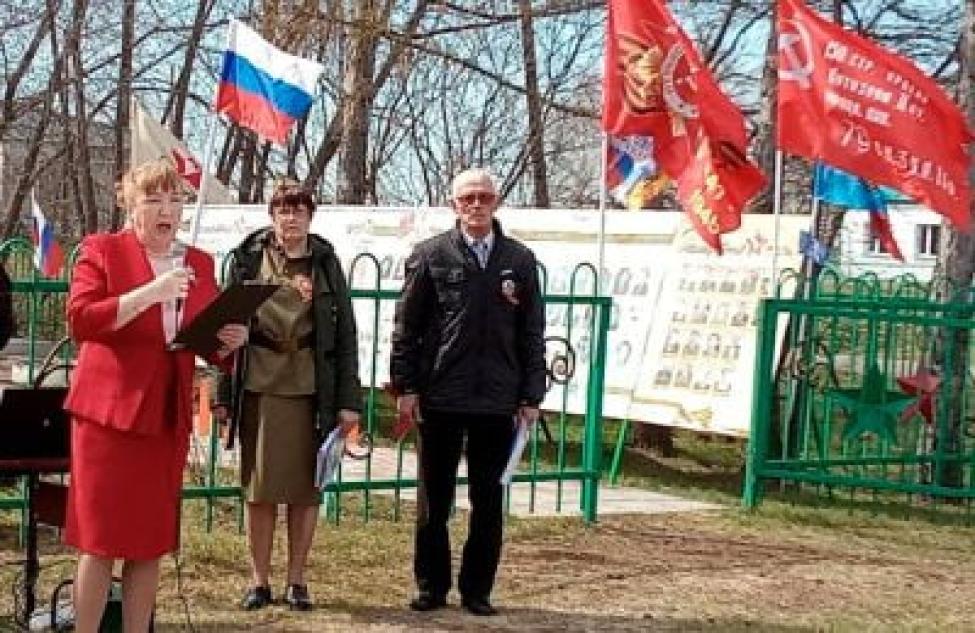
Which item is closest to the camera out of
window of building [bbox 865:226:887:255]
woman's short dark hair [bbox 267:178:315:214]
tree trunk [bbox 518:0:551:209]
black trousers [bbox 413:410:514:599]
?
woman's short dark hair [bbox 267:178:315:214]

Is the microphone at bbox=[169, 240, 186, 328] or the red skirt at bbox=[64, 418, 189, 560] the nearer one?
the red skirt at bbox=[64, 418, 189, 560]

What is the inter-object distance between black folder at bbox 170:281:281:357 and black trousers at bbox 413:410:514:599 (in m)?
1.61

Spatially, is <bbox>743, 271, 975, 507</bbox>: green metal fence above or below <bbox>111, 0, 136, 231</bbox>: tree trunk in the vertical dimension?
below

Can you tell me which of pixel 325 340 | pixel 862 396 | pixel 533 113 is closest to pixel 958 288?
pixel 862 396

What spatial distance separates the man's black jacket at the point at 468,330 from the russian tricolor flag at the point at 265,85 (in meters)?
1.43

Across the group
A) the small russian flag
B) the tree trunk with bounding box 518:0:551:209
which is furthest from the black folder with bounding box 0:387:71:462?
the tree trunk with bounding box 518:0:551:209

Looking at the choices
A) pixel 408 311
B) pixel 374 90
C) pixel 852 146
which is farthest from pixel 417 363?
pixel 374 90

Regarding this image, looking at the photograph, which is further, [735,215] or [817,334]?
[817,334]

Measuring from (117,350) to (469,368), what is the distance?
1.83 meters

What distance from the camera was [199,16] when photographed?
2588 cm

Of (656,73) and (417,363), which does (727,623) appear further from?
(656,73)

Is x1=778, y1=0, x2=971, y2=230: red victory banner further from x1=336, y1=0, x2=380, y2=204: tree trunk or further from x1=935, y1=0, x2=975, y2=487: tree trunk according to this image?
x1=336, y1=0, x2=380, y2=204: tree trunk

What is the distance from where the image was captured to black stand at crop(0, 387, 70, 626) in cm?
515

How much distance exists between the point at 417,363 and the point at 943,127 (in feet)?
15.6
